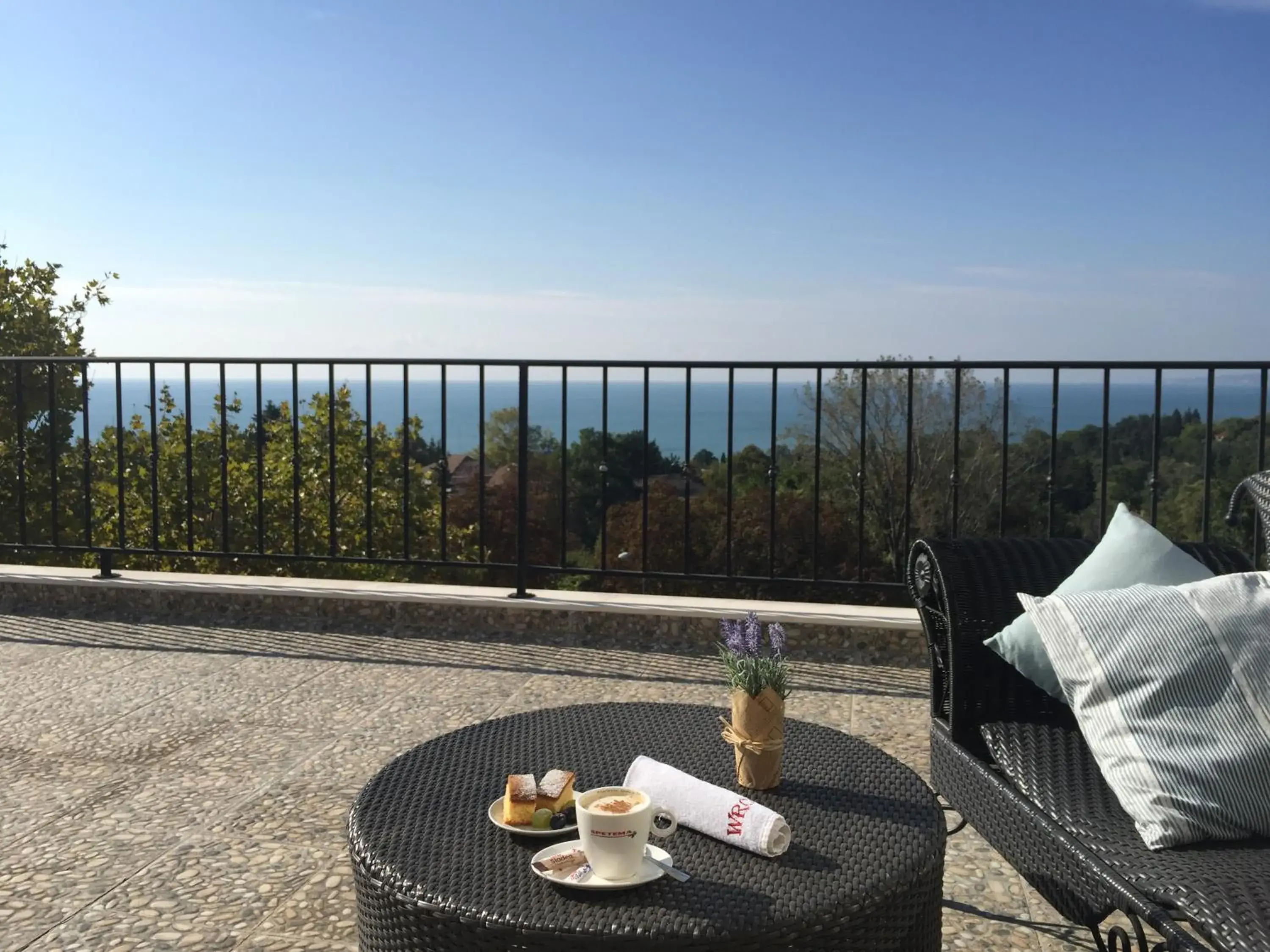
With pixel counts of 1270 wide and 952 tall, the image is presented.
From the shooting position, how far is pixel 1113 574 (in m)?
1.80

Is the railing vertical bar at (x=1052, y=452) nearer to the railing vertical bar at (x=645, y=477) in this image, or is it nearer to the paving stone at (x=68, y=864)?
the railing vertical bar at (x=645, y=477)

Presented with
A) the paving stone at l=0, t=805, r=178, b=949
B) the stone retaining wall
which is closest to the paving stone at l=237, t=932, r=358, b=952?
the paving stone at l=0, t=805, r=178, b=949

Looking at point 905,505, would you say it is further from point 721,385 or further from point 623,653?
point 623,653

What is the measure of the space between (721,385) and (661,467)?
215 cm

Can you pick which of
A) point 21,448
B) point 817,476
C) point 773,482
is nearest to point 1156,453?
point 817,476

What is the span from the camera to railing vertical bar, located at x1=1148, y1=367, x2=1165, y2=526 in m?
3.31

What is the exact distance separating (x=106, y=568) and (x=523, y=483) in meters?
1.94

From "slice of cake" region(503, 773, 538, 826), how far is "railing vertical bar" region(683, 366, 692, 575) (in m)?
2.45

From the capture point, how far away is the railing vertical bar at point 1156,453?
3312 mm

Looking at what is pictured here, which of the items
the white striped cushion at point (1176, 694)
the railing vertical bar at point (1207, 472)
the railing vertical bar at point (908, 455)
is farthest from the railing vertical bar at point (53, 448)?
the railing vertical bar at point (1207, 472)

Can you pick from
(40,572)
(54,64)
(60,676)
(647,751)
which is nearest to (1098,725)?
(647,751)

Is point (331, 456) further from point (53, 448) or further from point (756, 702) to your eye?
point (756, 702)

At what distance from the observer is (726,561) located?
12.6 feet

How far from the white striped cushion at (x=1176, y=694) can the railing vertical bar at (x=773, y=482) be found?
6.51 ft
